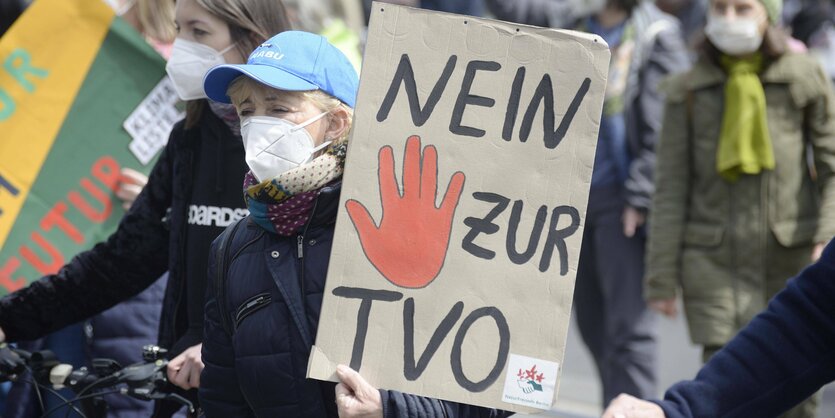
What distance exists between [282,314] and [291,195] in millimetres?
277

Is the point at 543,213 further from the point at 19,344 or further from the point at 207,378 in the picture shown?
the point at 19,344

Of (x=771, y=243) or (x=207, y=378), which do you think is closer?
(x=207, y=378)

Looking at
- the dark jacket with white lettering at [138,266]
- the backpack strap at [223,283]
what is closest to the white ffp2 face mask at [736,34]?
the dark jacket with white lettering at [138,266]

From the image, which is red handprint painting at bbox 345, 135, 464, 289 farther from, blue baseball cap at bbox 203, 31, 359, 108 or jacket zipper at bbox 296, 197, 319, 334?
blue baseball cap at bbox 203, 31, 359, 108

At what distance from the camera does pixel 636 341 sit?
697 cm

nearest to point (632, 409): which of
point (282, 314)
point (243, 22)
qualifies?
point (282, 314)

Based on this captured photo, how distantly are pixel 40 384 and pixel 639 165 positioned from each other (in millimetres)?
3776

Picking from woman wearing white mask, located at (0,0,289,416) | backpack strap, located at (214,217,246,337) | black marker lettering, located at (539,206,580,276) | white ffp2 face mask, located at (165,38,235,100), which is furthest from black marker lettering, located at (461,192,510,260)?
white ffp2 face mask, located at (165,38,235,100)

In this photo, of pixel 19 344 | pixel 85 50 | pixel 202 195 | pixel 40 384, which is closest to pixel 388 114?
pixel 202 195

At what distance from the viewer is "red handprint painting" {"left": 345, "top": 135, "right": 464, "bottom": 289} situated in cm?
299

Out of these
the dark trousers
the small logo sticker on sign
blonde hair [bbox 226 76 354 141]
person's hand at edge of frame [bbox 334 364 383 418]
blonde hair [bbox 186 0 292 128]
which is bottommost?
→ the dark trousers

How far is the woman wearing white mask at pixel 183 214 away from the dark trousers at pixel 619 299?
129 inches

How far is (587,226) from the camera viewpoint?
288 inches

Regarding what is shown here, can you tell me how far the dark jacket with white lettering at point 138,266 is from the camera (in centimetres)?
408
